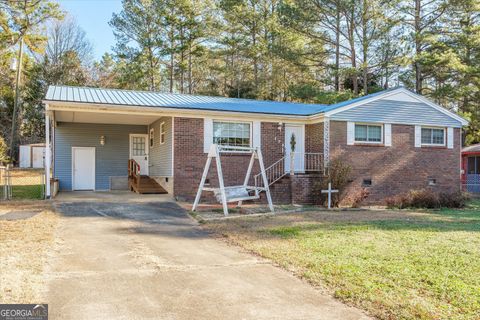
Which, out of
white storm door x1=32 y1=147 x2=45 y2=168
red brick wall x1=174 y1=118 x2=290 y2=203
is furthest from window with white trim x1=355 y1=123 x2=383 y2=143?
white storm door x1=32 y1=147 x2=45 y2=168

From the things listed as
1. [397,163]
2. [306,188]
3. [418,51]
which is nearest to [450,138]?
[397,163]

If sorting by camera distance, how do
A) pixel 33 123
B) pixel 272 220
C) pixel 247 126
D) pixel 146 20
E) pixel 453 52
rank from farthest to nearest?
1. pixel 33 123
2. pixel 146 20
3. pixel 453 52
4. pixel 247 126
5. pixel 272 220

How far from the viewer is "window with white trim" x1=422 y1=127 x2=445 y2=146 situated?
17.4m

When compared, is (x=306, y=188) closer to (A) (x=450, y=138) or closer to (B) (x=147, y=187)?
(B) (x=147, y=187)

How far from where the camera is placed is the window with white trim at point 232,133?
15.0 m

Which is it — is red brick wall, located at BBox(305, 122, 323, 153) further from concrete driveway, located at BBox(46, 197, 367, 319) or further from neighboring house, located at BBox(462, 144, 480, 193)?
neighboring house, located at BBox(462, 144, 480, 193)

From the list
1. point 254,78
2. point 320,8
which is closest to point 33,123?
point 254,78

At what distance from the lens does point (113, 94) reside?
15594 mm

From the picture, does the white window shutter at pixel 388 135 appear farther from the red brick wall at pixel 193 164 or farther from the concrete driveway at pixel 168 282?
the concrete driveway at pixel 168 282

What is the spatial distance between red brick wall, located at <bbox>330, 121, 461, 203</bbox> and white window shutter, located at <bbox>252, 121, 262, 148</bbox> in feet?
9.18

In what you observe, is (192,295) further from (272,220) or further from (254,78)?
(254,78)

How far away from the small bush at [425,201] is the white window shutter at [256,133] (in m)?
5.50

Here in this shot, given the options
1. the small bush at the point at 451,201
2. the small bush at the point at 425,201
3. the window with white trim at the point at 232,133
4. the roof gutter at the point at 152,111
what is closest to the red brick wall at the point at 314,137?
the roof gutter at the point at 152,111

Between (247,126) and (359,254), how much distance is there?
9696 mm
